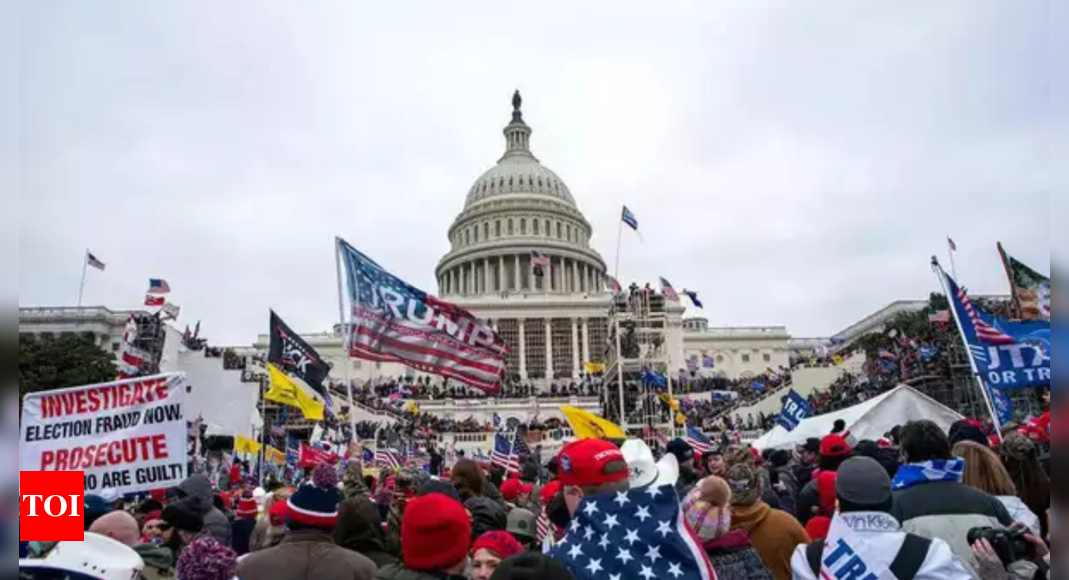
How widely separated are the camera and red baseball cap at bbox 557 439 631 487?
1.73 m

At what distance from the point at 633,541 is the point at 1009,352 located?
35.6 ft

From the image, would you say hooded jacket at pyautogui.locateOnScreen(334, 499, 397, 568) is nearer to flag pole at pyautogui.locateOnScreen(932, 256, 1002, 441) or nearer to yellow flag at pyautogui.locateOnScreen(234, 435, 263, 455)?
flag pole at pyautogui.locateOnScreen(932, 256, 1002, 441)

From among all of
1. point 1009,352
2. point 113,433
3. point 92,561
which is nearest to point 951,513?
point 92,561

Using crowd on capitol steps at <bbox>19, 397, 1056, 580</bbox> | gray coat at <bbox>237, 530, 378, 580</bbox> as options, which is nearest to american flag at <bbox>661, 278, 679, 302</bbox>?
crowd on capitol steps at <bbox>19, 397, 1056, 580</bbox>

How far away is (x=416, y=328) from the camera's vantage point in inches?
599

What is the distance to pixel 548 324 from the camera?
271 ft

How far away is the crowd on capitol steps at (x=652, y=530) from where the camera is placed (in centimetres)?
347

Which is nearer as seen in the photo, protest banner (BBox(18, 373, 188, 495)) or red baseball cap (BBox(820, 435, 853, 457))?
red baseball cap (BBox(820, 435, 853, 457))

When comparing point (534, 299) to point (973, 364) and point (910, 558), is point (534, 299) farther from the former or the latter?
point (910, 558)

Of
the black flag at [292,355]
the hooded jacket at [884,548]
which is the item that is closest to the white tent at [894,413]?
the black flag at [292,355]

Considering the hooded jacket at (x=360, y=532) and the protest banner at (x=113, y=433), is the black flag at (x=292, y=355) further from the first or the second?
the hooded jacket at (x=360, y=532)

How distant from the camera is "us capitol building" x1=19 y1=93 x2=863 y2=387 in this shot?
80812 millimetres

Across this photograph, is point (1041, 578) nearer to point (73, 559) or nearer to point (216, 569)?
point (216, 569)

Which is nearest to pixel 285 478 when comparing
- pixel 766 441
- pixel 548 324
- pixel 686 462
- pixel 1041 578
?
pixel 766 441
